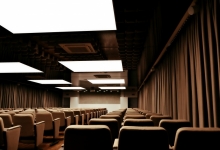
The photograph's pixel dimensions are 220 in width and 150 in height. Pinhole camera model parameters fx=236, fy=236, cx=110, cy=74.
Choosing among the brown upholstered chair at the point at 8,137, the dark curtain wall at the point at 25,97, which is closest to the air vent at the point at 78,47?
the brown upholstered chair at the point at 8,137

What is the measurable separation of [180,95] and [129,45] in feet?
16.4

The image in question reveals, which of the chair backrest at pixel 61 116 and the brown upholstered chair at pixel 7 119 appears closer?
the brown upholstered chair at pixel 7 119

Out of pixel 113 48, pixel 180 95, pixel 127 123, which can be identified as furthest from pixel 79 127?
pixel 113 48

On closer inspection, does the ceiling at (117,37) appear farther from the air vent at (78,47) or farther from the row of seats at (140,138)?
the row of seats at (140,138)

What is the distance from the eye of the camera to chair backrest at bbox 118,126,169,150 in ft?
5.60

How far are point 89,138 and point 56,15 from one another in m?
2.66

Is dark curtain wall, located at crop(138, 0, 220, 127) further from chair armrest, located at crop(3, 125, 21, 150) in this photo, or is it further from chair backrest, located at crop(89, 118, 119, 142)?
chair armrest, located at crop(3, 125, 21, 150)

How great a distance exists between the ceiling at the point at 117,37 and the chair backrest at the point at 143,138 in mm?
2043

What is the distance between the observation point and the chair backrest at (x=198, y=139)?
5.12 feet

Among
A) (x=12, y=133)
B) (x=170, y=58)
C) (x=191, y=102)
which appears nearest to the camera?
(x=12, y=133)

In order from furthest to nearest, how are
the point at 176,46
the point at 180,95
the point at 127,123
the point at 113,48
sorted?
the point at 113,48
the point at 176,46
the point at 180,95
the point at 127,123

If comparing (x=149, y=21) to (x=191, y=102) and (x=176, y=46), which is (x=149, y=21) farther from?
(x=191, y=102)

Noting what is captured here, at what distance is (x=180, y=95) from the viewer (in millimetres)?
A: 4844

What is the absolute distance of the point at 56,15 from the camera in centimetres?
395
